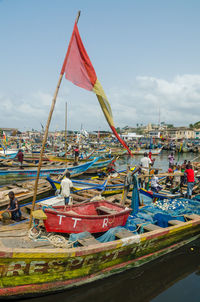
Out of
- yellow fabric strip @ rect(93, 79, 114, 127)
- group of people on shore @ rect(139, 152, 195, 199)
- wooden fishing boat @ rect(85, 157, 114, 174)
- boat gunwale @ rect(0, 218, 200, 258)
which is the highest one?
yellow fabric strip @ rect(93, 79, 114, 127)

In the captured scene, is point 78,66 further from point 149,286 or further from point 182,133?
point 182,133

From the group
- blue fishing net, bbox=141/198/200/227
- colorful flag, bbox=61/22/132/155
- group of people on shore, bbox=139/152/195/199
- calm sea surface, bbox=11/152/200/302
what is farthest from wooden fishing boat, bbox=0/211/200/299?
group of people on shore, bbox=139/152/195/199

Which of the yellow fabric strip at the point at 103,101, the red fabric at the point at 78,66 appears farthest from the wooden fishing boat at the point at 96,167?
the red fabric at the point at 78,66

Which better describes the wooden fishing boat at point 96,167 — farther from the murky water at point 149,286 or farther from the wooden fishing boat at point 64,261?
the wooden fishing boat at point 64,261

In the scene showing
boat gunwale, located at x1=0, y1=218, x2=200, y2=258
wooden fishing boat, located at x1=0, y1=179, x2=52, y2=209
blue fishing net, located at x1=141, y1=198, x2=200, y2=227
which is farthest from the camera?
wooden fishing boat, located at x1=0, y1=179, x2=52, y2=209

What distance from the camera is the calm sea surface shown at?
558 cm

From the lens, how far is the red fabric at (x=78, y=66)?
572 cm

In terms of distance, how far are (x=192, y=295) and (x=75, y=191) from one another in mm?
7837

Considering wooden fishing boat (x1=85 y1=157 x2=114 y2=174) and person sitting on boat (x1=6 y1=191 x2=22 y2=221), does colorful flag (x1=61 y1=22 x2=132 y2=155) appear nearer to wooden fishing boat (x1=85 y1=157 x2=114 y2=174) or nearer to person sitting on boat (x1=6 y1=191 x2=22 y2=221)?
person sitting on boat (x1=6 y1=191 x2=22 y2=221)

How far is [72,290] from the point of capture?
5.57 meters

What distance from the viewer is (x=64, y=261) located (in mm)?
5082

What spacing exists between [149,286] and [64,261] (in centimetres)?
288

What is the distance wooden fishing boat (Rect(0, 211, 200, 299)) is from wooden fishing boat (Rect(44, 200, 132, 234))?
56 cm

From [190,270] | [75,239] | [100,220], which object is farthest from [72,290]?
[190,270]
